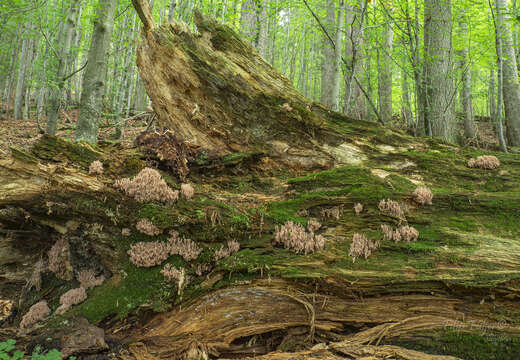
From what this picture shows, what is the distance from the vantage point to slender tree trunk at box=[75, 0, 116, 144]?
328 inches

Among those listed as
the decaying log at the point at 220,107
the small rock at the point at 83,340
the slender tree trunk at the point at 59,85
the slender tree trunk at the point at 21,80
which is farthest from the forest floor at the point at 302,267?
the slender tree trunk at the point at 21,80

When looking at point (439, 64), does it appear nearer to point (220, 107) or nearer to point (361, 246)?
point (220, 107)

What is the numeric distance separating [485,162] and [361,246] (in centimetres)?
413

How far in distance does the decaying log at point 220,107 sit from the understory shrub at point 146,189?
1851 mm

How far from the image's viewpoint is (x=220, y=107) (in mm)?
6824

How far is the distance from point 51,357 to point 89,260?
2.12 meters

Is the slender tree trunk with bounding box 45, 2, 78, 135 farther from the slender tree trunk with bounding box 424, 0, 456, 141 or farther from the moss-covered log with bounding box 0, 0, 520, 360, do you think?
the slender tree trunk with bounding box 424, 0, 456, 141

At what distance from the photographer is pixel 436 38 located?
9.65 m

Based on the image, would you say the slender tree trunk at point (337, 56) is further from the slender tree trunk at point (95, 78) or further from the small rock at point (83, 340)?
the small rock at point (83, 340)

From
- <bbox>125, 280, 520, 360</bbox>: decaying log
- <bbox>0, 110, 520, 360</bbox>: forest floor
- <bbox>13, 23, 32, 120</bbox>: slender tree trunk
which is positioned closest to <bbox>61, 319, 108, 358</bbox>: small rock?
<bbox>0, 110, 520, 360</bbox>: forest floor

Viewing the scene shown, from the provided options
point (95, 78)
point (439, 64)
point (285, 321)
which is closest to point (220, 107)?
point (95, 78)

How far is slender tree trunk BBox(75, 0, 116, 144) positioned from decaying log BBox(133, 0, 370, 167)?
245 centimetres

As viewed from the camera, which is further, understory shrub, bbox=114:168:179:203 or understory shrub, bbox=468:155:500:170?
understory shrub, bbox=468:155:500:170

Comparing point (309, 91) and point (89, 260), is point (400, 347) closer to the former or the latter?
point (89, 260)
